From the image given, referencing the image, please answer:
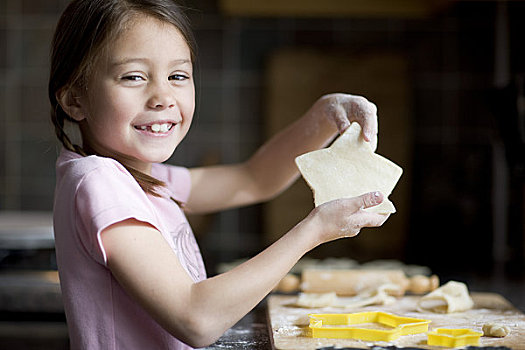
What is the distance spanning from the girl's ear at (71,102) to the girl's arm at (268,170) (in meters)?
0.33

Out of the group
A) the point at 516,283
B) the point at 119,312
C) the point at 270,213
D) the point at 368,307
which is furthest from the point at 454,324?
the point at 270,213

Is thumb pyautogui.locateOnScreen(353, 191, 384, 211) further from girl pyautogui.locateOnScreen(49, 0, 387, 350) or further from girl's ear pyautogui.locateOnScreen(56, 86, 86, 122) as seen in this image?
girl's ear pyautogui.locateOnScreen(56, 86, 86, 122)

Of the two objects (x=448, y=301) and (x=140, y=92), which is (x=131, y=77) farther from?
(x=448, y=301)

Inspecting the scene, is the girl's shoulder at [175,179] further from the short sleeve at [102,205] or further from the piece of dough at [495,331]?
the piece of dough at [495,331]

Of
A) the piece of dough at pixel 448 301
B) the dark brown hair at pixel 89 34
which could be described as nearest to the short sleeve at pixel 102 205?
the dark brown hair at pixel 89 34

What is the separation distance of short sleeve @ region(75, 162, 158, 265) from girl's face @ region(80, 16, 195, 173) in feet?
0.22

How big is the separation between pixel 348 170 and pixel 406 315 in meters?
0.28

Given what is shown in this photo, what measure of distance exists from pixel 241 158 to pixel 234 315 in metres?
1.82

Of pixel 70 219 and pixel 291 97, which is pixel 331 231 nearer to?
pixel 70 219

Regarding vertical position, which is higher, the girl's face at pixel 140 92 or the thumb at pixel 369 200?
the girl's face at pixel 140 92

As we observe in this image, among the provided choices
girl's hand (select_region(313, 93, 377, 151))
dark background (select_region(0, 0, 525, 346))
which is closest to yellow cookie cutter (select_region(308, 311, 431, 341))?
girl's hand (select_region(313, 93, 377, 151))

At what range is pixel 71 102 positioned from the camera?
895mm

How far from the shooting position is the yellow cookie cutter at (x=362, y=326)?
0.87 metres

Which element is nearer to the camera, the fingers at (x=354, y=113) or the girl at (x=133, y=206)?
the girl at (x=133, y=206)
